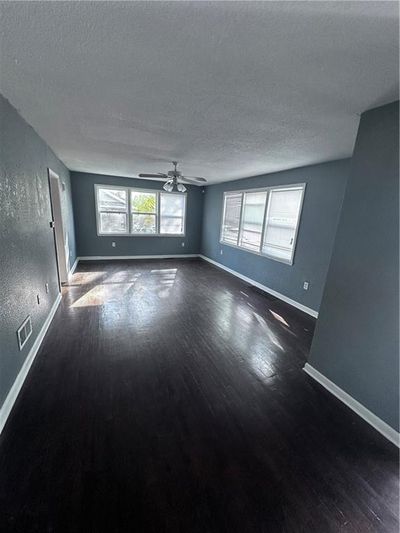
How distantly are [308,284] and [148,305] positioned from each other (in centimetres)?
261

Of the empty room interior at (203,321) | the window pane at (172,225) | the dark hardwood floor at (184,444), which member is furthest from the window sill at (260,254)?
the dark hardwood floor at (184,444)

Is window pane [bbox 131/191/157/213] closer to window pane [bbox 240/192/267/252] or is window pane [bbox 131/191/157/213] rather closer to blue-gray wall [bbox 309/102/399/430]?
window pane [bbox 240/192/267/252]

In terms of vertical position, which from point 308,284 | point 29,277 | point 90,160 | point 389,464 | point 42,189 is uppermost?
point 90,160

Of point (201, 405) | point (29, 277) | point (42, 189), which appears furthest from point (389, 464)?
point (42, 189)

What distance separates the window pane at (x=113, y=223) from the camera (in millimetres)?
6004

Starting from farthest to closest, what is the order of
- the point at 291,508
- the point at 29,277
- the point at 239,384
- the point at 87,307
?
the point at 87,307
the point at 29,277
the point at 239,384
the point at 291,508

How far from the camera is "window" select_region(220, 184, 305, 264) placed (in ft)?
13.0

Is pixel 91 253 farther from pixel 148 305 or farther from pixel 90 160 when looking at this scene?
pixel 148 305

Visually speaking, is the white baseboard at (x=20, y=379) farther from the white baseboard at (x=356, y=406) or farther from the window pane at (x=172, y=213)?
the window pane at (x=172, y=213)

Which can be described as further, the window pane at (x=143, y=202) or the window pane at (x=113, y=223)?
the window pane at (x=143, y=202)

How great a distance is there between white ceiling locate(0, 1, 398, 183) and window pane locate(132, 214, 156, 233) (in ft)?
12.7

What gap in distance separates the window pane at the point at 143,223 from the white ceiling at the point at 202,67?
12.7 ft

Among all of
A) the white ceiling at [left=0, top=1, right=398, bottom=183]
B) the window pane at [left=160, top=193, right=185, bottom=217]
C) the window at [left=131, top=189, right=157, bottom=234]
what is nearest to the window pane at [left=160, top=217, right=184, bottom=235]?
the window pane at [left=160, top=193, right=185, bottom=217]

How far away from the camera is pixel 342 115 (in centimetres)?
179
